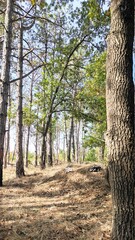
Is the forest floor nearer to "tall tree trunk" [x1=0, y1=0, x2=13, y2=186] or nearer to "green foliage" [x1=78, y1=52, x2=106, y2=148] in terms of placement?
"tall tree trunk" [x1=0, y1=0, x2=13, y2=186]

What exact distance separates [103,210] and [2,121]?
4.22 meters

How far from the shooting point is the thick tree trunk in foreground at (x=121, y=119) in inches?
105

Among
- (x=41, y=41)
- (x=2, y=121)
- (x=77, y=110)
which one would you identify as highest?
(x=41, y=41)

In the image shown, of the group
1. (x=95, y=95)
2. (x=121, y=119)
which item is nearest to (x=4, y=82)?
(x=95, y=95)

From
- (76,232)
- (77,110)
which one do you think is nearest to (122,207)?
(76,232)

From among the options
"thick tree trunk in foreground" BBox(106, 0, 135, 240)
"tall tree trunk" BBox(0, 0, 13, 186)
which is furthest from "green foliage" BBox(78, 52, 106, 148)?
"thick tree trunk in foreground" BBox(106, 0, 135, 240)

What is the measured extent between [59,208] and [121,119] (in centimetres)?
294

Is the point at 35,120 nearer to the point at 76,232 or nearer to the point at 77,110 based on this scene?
the point at 77,110

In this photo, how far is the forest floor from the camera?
3.70 metres

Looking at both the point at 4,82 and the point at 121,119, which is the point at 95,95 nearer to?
→ the point at 4,82

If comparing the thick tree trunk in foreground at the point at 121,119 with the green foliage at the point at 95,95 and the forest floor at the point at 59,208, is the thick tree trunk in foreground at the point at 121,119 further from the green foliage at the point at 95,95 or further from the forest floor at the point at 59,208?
the green foliage at the point at 95,95

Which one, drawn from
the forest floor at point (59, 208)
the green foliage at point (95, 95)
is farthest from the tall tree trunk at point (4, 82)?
the green foliage at point (95, 95)

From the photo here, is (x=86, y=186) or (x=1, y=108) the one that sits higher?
(x=1, y=108)

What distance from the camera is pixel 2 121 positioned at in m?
7.28
